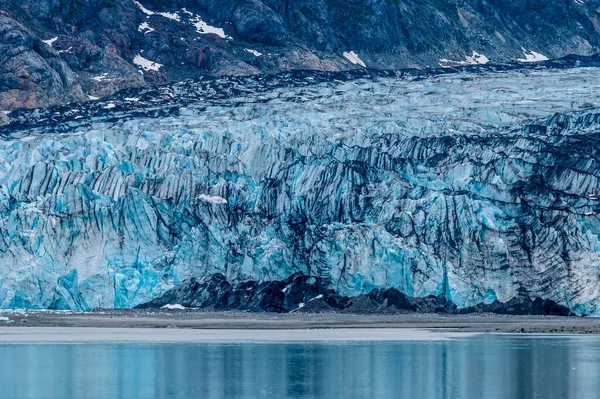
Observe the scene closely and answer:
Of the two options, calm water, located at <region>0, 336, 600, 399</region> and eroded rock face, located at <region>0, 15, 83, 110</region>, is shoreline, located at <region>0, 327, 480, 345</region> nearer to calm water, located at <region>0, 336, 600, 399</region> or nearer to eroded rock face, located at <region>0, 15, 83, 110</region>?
calm water, located at <region>0, 336, 600, 399</region>

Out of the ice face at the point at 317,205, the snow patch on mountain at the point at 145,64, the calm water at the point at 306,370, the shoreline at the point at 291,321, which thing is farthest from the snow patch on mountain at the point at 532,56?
the calm water at the point at 306,370

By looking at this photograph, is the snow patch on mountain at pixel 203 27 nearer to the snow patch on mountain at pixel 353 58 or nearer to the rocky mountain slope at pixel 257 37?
the rocky mountain slope at pixel 257 37

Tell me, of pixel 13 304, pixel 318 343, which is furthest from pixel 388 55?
pixel 318 343

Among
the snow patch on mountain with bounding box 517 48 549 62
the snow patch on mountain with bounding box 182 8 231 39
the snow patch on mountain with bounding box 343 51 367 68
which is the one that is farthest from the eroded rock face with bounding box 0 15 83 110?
the snow patch on mountain with bounding box 517 48 549 62

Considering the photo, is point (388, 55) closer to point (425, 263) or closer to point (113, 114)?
point (113, 114)

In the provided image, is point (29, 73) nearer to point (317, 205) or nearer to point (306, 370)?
point (317, 205)
